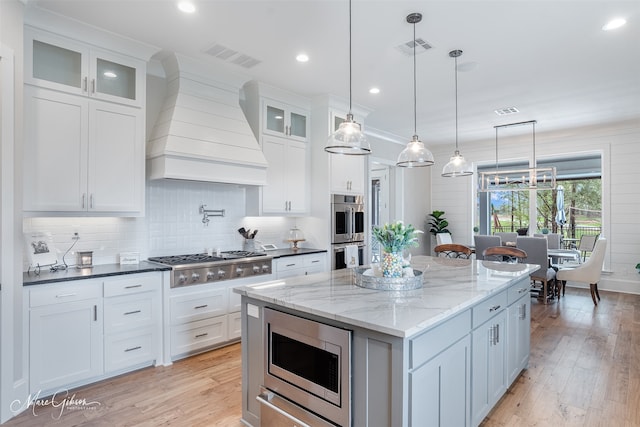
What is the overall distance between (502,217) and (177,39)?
7079 millimetres

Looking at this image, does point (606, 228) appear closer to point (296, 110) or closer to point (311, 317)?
point (296, 110)

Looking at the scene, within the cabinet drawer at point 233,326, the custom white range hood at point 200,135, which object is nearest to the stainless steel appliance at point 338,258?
the custom white range hood at point 200,135

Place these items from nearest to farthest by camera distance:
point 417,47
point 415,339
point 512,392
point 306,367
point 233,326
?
point 415,339 < point 306,367 < point 512,392 < point 417,47 < point 233,326

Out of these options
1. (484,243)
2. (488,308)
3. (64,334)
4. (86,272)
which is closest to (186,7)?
(86,272)

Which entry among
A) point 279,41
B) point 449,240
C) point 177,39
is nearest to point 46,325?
point 177,39

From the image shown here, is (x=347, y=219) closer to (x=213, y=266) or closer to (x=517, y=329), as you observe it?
(x=213, y=266)

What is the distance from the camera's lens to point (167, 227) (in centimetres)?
394

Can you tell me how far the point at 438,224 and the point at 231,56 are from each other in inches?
232

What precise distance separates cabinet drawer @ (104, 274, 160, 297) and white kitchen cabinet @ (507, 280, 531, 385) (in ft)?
9.65

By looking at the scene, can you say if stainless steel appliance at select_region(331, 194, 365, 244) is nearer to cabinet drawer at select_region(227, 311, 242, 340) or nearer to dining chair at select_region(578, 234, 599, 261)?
cabinet drawer at select_region(227, 311, 242, 340)

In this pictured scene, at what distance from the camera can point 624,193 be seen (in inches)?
240

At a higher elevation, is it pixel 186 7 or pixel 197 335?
pixel 186 7

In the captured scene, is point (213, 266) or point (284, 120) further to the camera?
point (284, 120)

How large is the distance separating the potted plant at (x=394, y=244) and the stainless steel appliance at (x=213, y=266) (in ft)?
6.36
